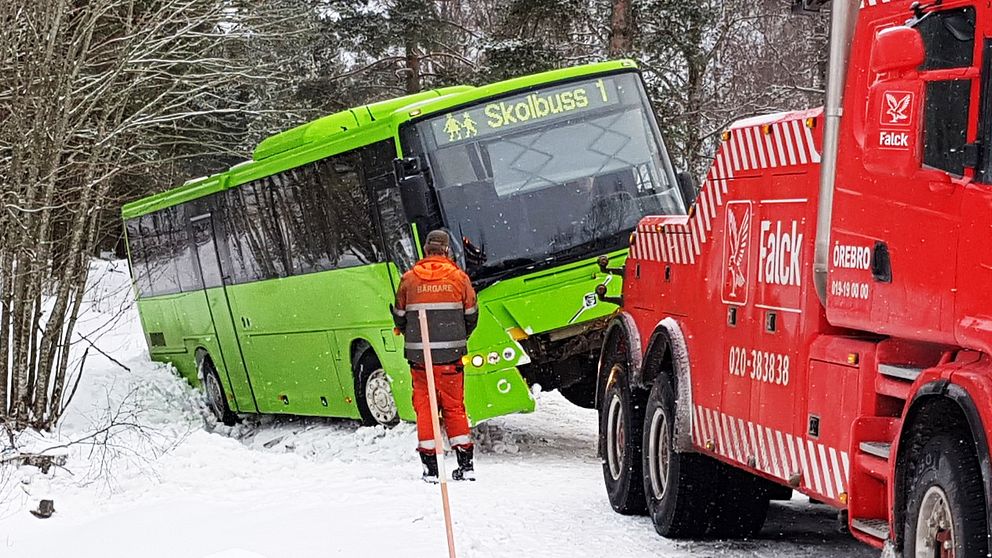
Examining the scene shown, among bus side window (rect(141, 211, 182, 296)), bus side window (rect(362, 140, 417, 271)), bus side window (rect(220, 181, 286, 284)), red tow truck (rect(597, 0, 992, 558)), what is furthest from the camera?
bus side window (rect(141, 211, 182, 296))

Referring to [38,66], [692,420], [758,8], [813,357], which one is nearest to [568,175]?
[38,66]

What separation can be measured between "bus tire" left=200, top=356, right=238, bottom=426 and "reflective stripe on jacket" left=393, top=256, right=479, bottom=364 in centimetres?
981

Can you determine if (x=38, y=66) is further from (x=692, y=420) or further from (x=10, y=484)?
(x=692, y=420)

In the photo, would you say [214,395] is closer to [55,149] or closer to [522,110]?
[55,149]

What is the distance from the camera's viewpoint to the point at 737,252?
27.6 ft

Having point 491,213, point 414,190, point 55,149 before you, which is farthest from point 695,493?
point 55,149

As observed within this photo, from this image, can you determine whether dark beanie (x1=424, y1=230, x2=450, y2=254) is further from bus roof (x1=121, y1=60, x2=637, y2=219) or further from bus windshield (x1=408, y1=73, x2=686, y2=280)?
bus roof (x1=121, y1=60, x2=637, y2=219)

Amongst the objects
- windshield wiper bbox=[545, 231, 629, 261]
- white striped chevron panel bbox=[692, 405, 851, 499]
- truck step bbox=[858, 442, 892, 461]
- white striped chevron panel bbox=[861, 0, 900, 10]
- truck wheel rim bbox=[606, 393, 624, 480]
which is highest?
white striped chevron panel bbox=[861, 0, 900, 10]

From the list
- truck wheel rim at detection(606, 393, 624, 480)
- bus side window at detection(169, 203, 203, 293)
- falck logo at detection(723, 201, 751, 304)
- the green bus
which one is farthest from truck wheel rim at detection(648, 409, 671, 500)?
bus side window at detection(169, 203, 203, 293)

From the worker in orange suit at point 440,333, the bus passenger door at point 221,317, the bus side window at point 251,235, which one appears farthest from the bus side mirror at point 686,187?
the bus passenger door at point 221,317

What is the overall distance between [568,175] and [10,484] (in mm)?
5674

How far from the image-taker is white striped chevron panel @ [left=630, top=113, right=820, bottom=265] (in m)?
7.69

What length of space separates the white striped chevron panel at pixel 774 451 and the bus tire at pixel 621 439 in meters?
1.43

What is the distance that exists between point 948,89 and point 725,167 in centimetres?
341
